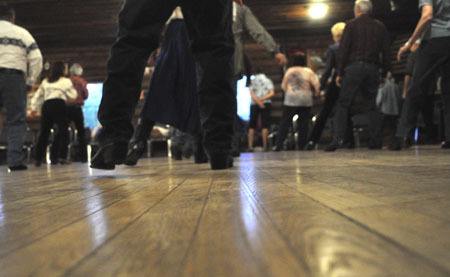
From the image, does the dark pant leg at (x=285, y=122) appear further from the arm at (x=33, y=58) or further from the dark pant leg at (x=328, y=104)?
the arm at (x=33, y=58)

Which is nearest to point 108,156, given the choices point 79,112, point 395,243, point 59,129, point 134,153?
point 134,153

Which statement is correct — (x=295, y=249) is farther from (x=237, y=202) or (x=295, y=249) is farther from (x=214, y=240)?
(x=237, y=202)

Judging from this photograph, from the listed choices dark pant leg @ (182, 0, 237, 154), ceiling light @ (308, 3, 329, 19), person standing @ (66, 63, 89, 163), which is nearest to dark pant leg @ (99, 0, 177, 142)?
dark pant leg @ (182, 0, 237, 154)

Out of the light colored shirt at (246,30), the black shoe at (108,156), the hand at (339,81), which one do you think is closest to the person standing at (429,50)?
the hand at (339,81)

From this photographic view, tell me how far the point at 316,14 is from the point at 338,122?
494 cm

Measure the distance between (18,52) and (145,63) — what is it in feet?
7.61

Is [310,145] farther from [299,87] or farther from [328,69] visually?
[328,69]

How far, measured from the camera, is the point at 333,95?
5.64m

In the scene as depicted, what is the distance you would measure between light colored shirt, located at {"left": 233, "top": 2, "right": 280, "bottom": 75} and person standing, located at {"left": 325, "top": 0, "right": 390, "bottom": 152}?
4.12 ft

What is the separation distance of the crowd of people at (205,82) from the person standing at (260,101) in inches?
0.7

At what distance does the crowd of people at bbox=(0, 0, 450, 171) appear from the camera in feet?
6.49

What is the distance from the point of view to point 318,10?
9.41 m

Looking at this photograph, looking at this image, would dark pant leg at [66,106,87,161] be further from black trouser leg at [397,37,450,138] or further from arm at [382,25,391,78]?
black trouser leg at [397,37,450,138]

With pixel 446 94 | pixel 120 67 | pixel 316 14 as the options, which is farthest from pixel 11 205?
pixel 316 14
